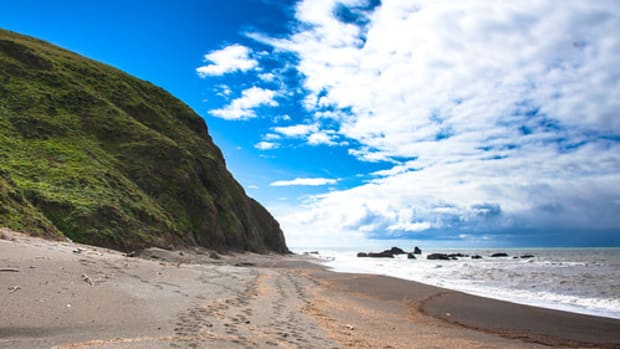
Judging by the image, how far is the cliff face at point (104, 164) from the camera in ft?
84.9

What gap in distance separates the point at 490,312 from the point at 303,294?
7.98m

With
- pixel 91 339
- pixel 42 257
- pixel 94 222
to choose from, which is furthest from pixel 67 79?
pixel 91 339

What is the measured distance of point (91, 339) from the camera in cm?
632

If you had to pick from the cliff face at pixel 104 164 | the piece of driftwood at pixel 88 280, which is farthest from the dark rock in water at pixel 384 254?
the piece of driftwood at pixel 88 280

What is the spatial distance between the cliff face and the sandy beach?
11015mm

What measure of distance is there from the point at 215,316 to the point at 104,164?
103ft

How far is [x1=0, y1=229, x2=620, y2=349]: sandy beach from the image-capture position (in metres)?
6.93

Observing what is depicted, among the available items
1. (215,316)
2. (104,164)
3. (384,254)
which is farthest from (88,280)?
(384,254)

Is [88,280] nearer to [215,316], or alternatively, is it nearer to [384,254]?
[215,316]

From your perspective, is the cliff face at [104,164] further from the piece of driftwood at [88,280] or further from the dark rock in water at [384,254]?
the dark rock in water at [384,254]

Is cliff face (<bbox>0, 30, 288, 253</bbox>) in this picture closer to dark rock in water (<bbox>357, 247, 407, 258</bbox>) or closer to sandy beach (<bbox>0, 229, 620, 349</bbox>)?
sandy beach (<bbox>0, 229, 620, 349</bbox>)

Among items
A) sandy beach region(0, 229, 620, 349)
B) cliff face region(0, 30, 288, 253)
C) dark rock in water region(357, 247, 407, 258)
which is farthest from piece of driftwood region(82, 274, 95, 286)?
dark rock in water region(357, 247, 407, 258)

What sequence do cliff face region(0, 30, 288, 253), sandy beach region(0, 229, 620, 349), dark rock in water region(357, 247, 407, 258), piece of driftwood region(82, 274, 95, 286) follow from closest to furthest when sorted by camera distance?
sandy beach region(0, 229, 620, 349), piece of driftwood region(82, 274, 95, 286), cliff face region(0, 30, 288, 253), dark rock in water region(357, 247, 407, 258)

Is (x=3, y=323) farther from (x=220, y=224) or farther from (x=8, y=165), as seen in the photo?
(x=220, y=224)
